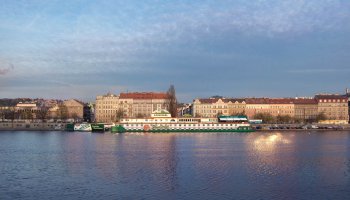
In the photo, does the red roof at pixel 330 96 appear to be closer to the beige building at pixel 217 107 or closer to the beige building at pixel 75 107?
the beige building at pixel 217 107

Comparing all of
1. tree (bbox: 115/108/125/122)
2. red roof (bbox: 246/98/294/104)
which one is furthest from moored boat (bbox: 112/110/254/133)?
Result: red roof (bbox: 246/98/294/104)

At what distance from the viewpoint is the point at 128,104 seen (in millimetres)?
152625

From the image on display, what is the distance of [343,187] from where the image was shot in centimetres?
2797

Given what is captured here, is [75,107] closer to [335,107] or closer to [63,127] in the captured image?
[63,127]

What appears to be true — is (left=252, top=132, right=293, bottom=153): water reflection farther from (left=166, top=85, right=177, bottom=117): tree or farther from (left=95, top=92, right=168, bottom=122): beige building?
(left=95, top=92, right=168, bottom=122): beige building

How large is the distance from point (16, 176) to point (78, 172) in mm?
3900

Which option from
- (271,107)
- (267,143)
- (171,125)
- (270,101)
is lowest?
(267,143)

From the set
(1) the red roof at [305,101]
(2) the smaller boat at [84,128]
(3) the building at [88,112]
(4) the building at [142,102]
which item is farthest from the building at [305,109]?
(3) the building at [88,112]

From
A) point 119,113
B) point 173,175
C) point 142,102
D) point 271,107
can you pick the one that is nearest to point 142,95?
point 142,102

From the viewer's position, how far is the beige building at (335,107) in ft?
488

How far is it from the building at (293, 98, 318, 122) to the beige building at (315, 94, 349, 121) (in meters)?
1.75

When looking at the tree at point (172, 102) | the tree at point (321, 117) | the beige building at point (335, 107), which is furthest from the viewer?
the beige building at point (335, 107)

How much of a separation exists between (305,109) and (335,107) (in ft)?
27.4

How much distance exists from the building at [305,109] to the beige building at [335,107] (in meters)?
1.75
